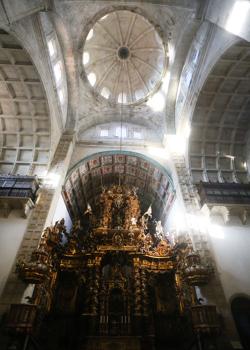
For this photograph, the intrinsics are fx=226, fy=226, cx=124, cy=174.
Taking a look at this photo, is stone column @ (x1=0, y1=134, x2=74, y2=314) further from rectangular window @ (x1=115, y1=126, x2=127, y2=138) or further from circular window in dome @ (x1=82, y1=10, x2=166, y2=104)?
circular window in dome @ (x1=82, y1=10, x2=166, y2=104)

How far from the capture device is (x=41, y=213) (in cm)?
1279

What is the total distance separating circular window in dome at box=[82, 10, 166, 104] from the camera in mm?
19359

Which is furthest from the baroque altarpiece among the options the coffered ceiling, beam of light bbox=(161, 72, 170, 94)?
beam of light bbox=(161, 72, 170, 94)

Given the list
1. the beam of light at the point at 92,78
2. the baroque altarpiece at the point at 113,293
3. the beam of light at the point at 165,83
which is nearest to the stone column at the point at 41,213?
the baroque altarpiece at the point at 113,293

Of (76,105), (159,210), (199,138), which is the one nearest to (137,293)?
(159,210)

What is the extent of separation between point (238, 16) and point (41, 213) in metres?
12.7

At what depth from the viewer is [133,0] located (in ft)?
41.4

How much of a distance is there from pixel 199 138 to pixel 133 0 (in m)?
9.26

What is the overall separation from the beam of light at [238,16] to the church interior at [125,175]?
0.03 meters

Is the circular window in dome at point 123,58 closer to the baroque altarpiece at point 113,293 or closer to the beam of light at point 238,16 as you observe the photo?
the beam of light at point 238,16

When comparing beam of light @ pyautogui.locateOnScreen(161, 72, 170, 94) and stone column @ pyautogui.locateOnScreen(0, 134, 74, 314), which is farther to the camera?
beam of light @ pyautogui.locateOnScreen(161, 72, 170, 94)

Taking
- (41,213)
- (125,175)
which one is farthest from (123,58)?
(41,213)

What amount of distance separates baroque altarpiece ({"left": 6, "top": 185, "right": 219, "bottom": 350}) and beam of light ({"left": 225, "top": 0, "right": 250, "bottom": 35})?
31.2 feet

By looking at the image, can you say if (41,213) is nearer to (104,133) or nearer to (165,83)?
(104,133)
